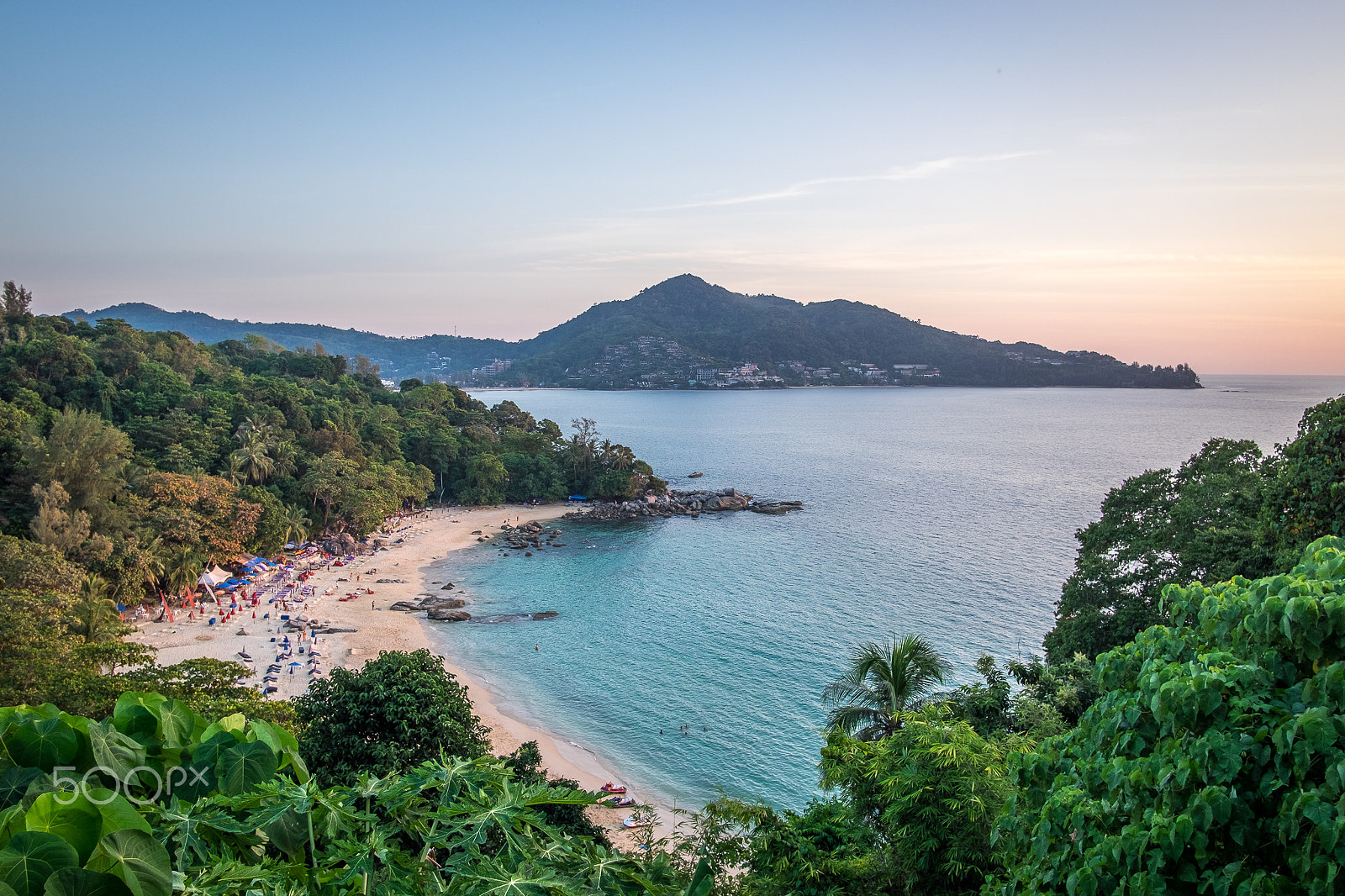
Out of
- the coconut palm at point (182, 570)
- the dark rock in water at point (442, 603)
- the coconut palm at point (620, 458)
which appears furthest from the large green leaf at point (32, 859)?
the coconut palm at point (620, 458)

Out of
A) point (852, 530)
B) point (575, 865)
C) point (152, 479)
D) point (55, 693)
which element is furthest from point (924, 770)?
point (852, 530)

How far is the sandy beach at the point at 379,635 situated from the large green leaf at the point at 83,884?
16695 millimetres

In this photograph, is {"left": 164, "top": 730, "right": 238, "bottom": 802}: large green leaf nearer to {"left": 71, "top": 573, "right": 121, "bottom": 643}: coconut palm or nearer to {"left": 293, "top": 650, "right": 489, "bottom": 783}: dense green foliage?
{"left": 293, "top": 650, "right": 489, "bottom": 783}: dense green foliage

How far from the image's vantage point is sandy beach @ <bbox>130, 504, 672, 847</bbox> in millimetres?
21078

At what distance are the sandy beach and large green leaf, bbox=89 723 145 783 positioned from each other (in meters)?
15.9

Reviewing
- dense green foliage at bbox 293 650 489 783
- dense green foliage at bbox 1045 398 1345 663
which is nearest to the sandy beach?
dense green foliage at bbox 293 650 489 783

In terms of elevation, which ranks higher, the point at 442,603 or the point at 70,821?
the point at 70,821

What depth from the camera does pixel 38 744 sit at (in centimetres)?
321

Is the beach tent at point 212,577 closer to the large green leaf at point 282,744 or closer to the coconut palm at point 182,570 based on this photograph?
the coconut palm at point 182,570

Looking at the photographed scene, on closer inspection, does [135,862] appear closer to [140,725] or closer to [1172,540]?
[140,725]

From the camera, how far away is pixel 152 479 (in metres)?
31.8

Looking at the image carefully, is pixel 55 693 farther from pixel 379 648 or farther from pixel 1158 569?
pixel 1158 569

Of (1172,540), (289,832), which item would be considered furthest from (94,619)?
(1172,540)

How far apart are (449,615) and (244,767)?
3134 centimetres
